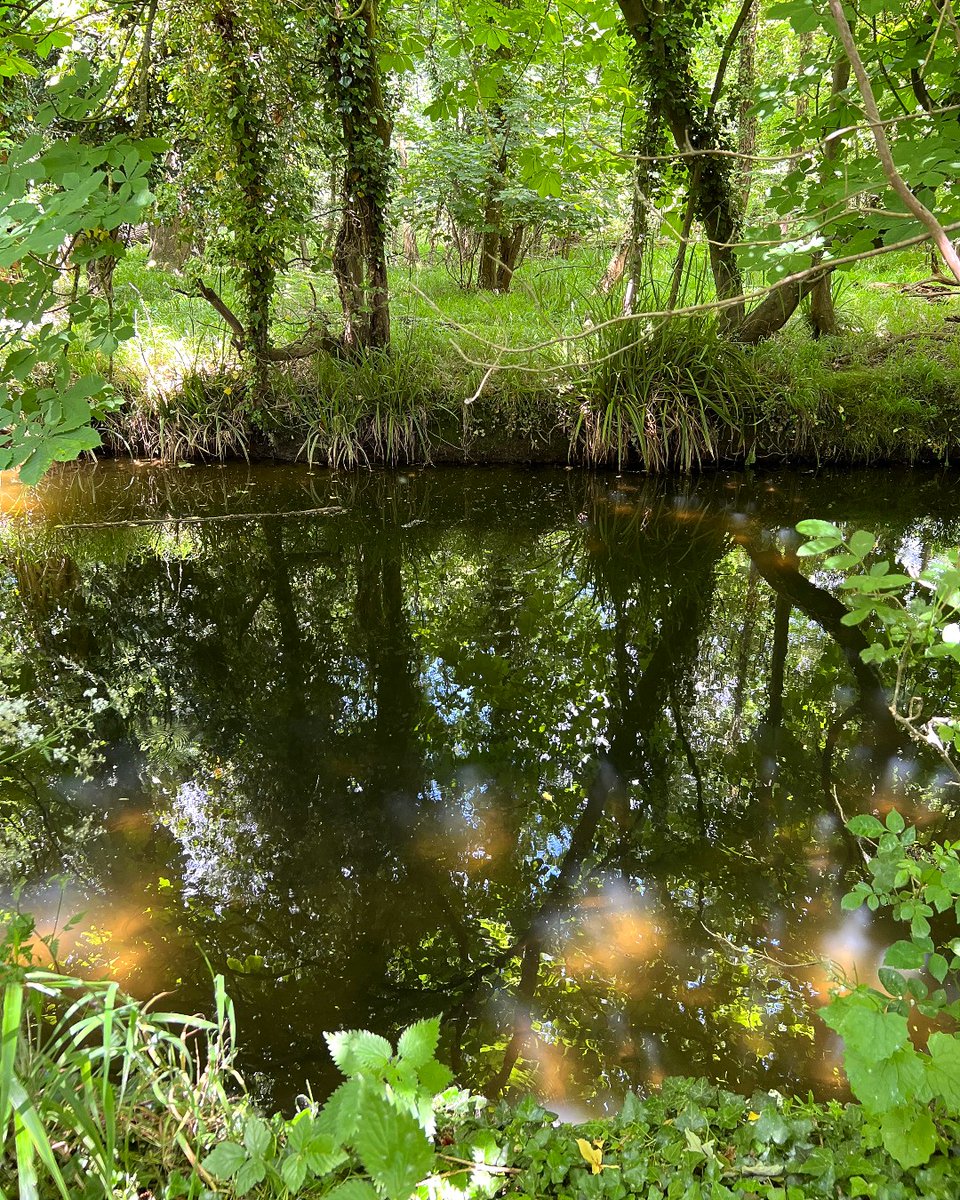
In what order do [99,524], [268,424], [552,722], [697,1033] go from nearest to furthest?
[697,1033], [552,722], [99,524], [268,424]

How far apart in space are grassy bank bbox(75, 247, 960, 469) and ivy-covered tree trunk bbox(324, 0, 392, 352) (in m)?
0.29

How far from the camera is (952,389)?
17.2ft

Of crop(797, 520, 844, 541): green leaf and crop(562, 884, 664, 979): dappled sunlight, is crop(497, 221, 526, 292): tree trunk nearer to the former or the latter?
crop(562, 884, 664, 979): dappled sunlight

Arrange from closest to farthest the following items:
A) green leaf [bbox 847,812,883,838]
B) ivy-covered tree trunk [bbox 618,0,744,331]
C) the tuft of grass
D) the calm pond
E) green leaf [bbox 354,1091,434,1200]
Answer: green leaf [bbox 354,1091,434,1200]
green leaf [bbox 847,812,883,838]
the calm pond
ivy-covered tree trunk [bbox 618,0,744,331]
the tuft of grass

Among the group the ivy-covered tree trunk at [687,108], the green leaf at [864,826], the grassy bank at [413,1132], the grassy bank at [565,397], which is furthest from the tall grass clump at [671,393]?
the grassy bank at [413,1132]

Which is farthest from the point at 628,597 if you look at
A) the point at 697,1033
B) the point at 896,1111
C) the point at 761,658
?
the point at 896,1111

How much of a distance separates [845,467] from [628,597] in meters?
2.67

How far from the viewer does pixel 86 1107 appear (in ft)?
3.40

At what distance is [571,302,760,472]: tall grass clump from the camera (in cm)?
517

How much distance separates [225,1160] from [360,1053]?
220mm

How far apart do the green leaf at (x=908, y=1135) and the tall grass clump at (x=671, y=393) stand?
4.57 metres

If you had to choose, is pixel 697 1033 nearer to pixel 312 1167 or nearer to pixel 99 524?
pixel 312 1167

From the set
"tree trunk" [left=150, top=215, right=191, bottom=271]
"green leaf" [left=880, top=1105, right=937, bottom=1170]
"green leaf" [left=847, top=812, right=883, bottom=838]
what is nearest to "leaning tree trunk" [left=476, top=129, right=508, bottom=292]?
"tree trunk" [left=150, top=215, right=191, bottom=271]

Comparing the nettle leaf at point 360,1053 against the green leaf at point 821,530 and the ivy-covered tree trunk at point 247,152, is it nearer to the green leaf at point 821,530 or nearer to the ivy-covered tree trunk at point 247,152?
the green leaf at point 821,530
